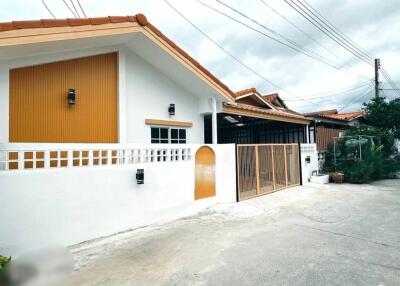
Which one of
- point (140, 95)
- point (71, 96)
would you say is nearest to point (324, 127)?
point (140, 95)

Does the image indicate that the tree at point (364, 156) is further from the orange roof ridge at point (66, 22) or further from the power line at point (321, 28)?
the orange roof ridge at point (66, 22)

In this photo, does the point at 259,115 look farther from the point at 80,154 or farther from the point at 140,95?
the point at 80,154

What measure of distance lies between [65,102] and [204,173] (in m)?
4.35

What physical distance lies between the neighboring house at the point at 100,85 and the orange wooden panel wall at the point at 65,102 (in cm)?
2

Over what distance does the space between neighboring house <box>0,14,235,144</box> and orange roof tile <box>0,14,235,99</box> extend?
0.02m

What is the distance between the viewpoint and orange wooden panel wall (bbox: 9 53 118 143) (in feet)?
19.3

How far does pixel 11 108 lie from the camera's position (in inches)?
225

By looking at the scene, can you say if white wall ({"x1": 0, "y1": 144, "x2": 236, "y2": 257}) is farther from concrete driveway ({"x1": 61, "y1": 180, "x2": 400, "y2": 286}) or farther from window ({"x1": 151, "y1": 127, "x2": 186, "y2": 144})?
window ({"x1": 151, "y1": 127, "x2": 186, "y2": 144})

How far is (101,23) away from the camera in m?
5.88

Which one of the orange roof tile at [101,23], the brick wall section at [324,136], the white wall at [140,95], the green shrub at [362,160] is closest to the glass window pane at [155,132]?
the white wall at [140,95]

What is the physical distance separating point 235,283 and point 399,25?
15.1m

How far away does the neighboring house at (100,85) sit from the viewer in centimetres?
556

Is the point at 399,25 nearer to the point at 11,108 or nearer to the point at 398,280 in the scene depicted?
the point at 398,280

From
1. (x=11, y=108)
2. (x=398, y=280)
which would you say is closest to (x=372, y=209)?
(x=398, y=280)
